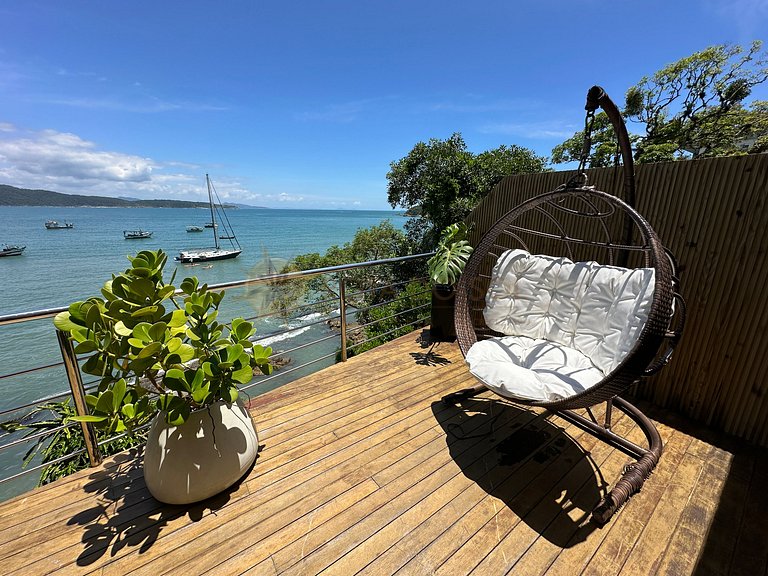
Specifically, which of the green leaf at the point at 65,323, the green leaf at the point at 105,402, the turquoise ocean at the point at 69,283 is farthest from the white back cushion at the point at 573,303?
the green leaf at the point at 65,323

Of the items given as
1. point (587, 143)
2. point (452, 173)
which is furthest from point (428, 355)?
point (452, 173)

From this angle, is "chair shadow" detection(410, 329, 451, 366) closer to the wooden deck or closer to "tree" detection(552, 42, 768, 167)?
Result: the wooden deck

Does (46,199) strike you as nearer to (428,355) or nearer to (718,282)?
(428,355)

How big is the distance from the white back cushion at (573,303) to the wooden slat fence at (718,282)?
2.09 ft

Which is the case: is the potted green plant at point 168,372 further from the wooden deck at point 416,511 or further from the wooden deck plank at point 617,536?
the wooden deck plank at point 617,536

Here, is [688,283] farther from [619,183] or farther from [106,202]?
[106,202]

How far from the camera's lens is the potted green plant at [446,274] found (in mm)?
3268

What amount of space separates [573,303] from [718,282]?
91cm

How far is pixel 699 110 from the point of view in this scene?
1134 centimetres

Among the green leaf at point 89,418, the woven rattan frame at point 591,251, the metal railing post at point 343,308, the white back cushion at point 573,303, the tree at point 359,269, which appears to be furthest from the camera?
the tree at point 359,269

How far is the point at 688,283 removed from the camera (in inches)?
86.7

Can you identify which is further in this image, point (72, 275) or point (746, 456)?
point (72, 275)

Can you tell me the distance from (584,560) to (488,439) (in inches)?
30.1

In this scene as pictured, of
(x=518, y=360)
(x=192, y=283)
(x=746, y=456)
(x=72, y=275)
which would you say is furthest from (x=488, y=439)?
(x=72, y=275)
